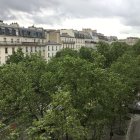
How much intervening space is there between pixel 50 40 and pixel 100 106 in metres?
83.6

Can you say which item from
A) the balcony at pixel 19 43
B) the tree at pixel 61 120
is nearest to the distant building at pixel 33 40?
the balcony at pixel 19 43

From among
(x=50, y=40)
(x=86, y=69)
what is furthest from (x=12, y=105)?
(x=50, y=40)

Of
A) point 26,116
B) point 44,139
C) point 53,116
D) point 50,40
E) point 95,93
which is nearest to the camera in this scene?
point 44,139

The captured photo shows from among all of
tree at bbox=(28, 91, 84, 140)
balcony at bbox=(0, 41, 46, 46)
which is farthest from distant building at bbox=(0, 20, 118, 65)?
tree at bbox=(28, 91, 84, 140)

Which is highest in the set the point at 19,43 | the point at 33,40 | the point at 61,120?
the point at 33,40

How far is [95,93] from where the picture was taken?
24875 mm

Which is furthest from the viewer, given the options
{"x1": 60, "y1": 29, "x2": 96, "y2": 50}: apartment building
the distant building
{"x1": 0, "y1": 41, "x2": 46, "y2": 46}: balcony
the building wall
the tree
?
{"x1": 60, "y1": 29, "x2": 96, "y2": 50}: apartment building

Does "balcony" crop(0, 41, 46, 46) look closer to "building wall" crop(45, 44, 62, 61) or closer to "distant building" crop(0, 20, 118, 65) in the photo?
"distant building" crop(0, 20, 118, 65)

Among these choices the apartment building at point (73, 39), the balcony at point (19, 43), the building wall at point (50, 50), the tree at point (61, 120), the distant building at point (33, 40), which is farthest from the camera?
the apartment building at point (73, 39)

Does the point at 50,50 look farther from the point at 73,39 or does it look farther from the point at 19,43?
the point at 73,39

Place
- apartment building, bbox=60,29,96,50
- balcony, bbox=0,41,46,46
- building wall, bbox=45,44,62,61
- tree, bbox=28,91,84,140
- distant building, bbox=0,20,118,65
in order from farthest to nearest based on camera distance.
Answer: apartment building, bbox=60,29,96,50
building wall, bbox=45,44,62,61
distant building, bbox=0,20,118,65
balcony, bbox=0,41,46,46
tree, bbox=28,91,84,140

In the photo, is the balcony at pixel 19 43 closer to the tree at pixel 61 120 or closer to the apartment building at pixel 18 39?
the apartment building at pixel 18 39

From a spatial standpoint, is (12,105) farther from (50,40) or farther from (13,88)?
(50,40)

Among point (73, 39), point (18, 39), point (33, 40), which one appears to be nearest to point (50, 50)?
point (33, 40)
